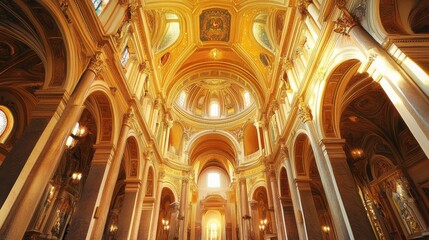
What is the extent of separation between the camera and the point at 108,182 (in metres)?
8.44

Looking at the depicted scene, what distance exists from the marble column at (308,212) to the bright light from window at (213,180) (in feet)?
63.8

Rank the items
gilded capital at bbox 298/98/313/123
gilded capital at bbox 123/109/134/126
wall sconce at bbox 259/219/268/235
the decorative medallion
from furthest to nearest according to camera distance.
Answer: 1. wall sconce at bbox 259/219/268/235
2. the decorative medallion
3. gilded capital at bbox 123/109/134/126
4. gilded capital at bbox 298/98/313/123

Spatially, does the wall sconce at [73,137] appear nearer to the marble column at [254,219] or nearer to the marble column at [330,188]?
the marble column at [330,188]

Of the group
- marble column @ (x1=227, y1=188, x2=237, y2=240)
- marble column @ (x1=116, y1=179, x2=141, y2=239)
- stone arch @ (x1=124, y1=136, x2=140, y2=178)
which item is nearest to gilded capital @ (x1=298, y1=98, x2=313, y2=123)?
stone arch @ (x1=124, y1=136, x2=140, y2=178)

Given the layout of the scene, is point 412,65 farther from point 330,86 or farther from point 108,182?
point 108,182

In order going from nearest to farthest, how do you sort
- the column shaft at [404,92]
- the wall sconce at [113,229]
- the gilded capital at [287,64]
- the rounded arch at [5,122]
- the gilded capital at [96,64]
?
the column shaft at [404,92] → the gilded capital at [96,64] → the rounded arch at [5,122] → the gilded capital at [287,64] → the wall sconce at [113,229]

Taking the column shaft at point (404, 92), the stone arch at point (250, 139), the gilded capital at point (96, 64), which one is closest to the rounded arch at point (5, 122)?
the gilded capital at point (96, 64)

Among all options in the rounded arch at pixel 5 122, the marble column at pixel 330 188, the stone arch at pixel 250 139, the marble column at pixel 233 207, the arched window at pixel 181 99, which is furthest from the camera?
the arched window at pixel 181 99

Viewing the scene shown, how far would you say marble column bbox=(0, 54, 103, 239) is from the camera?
436 cm

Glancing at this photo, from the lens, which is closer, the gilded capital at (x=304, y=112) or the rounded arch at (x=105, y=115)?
the rounded arch at (x=105, y=115)

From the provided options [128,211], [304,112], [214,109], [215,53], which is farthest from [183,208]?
[304,112]

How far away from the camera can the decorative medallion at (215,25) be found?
15330 millimetres

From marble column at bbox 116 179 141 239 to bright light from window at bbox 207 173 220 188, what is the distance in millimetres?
18765

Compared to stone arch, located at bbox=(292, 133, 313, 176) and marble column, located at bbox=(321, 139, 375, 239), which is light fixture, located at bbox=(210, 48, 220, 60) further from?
marble column, located at bbox=(321, 139, 375, 239)
